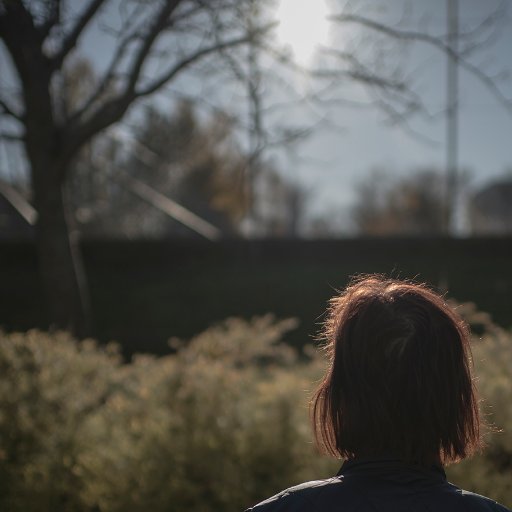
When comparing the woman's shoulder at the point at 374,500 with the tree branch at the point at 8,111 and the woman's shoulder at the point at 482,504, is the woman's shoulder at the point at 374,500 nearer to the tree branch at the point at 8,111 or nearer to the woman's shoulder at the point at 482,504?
the woman's shoulder at the point at 482,504

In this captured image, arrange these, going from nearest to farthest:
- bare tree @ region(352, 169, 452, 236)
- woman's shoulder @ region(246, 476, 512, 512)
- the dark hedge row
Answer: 1. woman's shoulder @ region(246, 476, 512, 512)
2. the dark hedge row
3. bare tree @ region(352, 169, 452, 236)

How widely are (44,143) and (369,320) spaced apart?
22.9 ft

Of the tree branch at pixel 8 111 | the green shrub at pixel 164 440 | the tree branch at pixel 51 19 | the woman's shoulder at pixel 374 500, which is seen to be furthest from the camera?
the tree branch at pixel 8 111

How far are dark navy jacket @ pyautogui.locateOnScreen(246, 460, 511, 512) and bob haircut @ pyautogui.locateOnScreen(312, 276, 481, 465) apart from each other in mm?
35

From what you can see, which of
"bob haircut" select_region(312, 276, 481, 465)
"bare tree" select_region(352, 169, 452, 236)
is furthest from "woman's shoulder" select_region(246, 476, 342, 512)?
"bare tree" select_region(352, 169, 452, 236)

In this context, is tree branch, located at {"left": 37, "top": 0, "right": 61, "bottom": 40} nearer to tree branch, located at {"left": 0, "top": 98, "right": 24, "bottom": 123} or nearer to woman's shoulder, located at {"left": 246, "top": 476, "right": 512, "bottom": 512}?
tree branch, located at {"left": 0, "top": 98, "right": 24, "bottom": 123}

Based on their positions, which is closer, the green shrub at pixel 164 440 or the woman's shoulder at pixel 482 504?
the woman's shoulder at pixel 482 504

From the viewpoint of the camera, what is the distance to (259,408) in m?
3.99

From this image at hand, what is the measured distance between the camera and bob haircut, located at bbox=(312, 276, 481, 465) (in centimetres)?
145

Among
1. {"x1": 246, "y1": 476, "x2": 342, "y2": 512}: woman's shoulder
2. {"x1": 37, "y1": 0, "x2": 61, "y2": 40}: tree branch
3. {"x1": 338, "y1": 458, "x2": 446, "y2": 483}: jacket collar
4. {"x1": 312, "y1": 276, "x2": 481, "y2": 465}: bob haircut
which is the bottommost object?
{"x1": 246, "y1": 476, "x2": 342, "y2": 512}: woman's shoulder

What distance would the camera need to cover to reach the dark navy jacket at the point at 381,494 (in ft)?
4.51

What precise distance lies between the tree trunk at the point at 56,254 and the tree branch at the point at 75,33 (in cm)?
116

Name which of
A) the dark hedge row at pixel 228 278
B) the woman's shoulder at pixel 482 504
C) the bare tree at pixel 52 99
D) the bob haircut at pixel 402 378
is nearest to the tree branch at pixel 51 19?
the bare tree at pixel 52 99

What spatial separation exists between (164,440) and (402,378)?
2.44 meters
